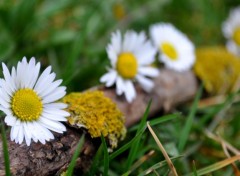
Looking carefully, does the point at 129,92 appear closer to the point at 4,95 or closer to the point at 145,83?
the point at 145,83

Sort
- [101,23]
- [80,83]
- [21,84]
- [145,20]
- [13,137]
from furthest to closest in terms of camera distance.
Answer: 1. [145,20]
2. [101,23]
3. [80,83]
4. [21,84]
5. [13,137]

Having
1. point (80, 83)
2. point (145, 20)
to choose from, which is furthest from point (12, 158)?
point (145, 20)

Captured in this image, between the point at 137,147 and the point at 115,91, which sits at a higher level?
the point at 115,91

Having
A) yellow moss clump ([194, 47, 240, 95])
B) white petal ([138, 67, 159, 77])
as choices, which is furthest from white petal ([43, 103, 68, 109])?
yellow moss clump ([194, 47, 240, 95])

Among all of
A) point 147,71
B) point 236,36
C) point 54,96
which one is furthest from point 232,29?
point 54,96

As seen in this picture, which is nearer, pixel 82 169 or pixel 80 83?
pixel 82 169

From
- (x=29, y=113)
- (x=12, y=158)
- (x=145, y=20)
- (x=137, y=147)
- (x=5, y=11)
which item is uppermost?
(x=5, y=11)

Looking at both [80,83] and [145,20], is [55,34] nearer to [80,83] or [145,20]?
[80,83]
